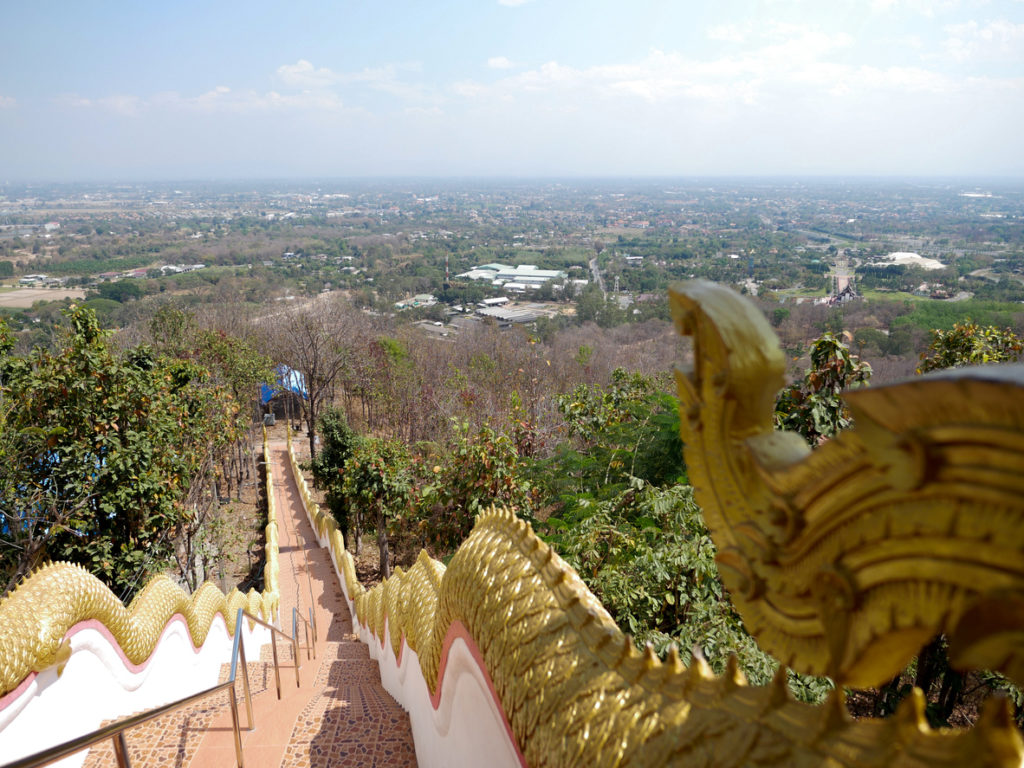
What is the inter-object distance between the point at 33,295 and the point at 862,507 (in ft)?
181

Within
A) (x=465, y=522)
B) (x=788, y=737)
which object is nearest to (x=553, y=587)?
(x=788, y=737)

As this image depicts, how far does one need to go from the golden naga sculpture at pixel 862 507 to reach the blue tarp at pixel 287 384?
71.2 ft

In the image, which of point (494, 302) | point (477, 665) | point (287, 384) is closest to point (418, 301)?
point (494, 302)

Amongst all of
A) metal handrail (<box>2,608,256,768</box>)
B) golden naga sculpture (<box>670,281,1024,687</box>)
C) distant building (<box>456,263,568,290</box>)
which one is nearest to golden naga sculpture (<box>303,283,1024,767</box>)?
golden naga sculpture (<box>670,281,1024,687</box>)

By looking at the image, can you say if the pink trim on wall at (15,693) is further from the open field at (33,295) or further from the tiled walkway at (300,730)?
the open field at (33,295)

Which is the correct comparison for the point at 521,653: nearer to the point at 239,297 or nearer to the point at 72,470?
the point at 72,470

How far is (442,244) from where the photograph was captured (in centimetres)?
8900

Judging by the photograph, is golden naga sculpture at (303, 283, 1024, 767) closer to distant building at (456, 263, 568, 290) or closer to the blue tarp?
the blue tarp

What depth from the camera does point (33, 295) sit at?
139ft

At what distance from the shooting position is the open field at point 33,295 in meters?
39.0

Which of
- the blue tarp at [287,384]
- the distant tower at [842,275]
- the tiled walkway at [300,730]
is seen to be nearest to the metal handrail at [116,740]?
the tiled walkway at [300,730]

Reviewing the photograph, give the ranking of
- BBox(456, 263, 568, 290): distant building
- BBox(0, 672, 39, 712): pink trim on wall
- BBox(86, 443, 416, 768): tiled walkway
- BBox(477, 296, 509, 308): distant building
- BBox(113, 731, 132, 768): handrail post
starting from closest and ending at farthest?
1. BBox(113, 731, 132, 768): handrail post
2. BBox(0, 672, 39, 712): pink trim on wall
3. BBox(86, 443, 416, 768): tiled walkway
4. BBox(477, 296, 509, 308): distant building
5. BBox(456, 263, 568, 290): distant building

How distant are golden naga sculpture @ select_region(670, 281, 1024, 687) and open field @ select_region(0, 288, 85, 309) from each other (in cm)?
4839

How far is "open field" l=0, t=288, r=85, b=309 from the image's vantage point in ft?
128
